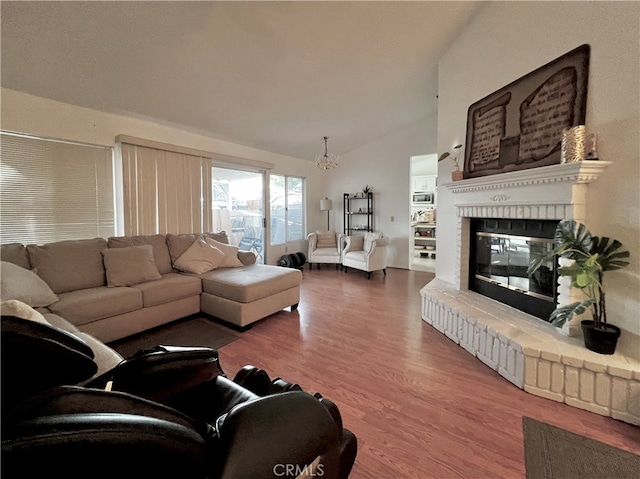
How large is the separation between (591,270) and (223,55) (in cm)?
344

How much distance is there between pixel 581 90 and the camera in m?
1.97

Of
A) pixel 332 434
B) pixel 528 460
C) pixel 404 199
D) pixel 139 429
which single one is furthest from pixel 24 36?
pixel 404 199

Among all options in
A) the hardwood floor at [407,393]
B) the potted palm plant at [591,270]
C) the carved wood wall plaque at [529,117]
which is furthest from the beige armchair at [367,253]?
the potted palm plant at [591,270]

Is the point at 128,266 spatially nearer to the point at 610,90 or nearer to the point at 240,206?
the point at 240,206

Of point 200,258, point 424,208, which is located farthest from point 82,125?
point 424,208

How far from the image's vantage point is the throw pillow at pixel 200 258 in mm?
3354

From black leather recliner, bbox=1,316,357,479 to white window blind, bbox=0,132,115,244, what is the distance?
11.0ft

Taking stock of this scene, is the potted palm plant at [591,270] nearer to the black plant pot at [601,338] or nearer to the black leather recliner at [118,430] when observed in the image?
the black plant pot at [601,338]

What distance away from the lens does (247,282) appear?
9.51 feet

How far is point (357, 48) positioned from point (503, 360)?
3202 mm

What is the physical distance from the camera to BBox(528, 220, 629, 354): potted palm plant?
171 cm

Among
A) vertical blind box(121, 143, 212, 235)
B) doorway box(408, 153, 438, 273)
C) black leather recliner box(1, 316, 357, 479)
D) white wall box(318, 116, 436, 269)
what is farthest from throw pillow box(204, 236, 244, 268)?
doorway box(408, 153, 438, 273)

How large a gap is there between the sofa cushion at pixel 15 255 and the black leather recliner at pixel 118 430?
2748 millimetres

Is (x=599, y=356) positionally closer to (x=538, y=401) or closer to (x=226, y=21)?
(x=538, y=401)
